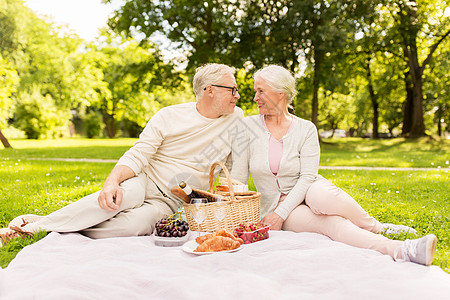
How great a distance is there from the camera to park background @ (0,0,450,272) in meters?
6.82

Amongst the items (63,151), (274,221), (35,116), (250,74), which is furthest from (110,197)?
(35,116)

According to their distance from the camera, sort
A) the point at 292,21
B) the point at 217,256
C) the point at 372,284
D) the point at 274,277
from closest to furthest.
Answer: the point at 372,284
the point at 274,277
the point at 217,256
the point at 292,21

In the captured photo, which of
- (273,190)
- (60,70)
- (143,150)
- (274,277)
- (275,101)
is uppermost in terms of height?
(60,70)

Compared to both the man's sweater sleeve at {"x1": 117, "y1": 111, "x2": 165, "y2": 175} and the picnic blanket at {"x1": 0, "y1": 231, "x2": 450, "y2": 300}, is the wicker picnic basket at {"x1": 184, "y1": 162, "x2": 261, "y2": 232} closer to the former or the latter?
the picnic blanket at {"x1": 0, "y1": 231, "x2": 450, "y2": 300}

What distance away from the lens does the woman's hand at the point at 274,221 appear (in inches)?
153

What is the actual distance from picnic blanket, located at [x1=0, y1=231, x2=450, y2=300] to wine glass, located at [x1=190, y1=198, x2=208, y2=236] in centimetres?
32

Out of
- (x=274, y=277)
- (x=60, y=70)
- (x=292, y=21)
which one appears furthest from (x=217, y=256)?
(x=60, y=70)

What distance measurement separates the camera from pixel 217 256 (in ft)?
9.56

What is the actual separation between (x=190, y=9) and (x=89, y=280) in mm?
17428

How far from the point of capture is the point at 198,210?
136 inches

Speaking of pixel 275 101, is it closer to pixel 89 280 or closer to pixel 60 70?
pixel 89 280

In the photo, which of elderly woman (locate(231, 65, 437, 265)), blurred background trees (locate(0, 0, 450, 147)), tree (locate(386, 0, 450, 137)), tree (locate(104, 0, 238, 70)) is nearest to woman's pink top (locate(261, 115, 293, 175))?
elderly woman (locate(231, 65, 437, 265))

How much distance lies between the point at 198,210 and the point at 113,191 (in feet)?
2.81

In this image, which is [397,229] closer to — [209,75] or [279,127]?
[279,127]
